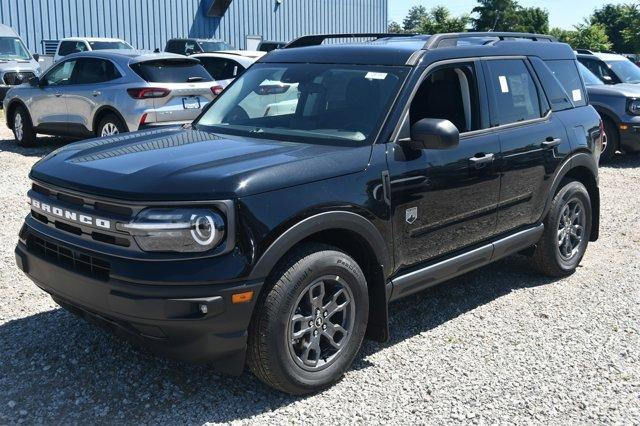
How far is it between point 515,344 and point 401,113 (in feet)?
5.33

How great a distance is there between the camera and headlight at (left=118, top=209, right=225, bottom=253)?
3283 millimetres

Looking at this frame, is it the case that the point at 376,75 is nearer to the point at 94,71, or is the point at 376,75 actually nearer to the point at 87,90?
the point at 87,90

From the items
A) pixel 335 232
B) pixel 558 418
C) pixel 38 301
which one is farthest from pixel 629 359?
pixel 38 301

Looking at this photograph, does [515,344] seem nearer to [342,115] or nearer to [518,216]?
[518,216]

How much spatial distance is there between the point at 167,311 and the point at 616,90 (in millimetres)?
10634

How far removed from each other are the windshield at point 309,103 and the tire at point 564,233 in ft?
6.49

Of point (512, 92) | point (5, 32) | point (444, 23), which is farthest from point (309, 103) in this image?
point (444, 23)

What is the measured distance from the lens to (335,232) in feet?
12.6

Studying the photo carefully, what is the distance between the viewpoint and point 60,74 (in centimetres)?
1220

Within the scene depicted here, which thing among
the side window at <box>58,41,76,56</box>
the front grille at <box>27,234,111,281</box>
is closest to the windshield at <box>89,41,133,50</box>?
the side window at <box>58,41,76,56</box>

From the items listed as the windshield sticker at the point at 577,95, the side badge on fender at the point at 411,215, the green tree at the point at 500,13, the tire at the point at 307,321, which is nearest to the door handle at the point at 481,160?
the side badge on fender at the point at 411,215

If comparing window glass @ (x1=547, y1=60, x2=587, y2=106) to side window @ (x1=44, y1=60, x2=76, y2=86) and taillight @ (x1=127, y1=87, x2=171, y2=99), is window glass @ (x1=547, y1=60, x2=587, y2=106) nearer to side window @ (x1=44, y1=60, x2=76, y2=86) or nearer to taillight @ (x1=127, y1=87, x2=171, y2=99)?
taillight @ (x1=127, y1=87, x2=171, y2=99)

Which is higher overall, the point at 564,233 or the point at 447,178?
the point at 447,178

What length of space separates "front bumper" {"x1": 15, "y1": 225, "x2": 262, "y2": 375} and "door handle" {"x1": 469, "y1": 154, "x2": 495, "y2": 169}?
186 cm
